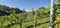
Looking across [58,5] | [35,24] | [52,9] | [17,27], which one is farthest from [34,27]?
[52,9]

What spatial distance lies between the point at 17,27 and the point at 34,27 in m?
4.92

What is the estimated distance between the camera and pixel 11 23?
52406 millimetres

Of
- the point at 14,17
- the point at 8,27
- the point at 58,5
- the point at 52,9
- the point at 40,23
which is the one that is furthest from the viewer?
the point at 14,17

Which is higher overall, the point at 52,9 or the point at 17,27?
the point at 52,9

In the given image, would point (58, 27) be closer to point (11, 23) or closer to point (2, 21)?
point (11, 23)

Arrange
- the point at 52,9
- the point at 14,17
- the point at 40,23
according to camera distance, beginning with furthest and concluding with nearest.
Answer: the point at 14,17, the point at 40,23, the point at 52,9

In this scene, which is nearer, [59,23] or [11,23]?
[59,23]

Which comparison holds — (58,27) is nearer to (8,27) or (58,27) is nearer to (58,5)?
(58,5)

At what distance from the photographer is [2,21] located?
5600 centimetres

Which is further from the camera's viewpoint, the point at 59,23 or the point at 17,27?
the point at 17,27

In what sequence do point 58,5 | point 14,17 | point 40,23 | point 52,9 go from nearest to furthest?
point 52,9
point 58,5
point 40,23
point 14,17

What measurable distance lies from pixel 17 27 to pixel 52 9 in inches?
1756

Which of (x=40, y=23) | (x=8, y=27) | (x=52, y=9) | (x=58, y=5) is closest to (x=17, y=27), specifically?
(x=8, y=27)

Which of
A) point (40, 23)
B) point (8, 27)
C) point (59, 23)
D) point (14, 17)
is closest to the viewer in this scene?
point (59, 23)
